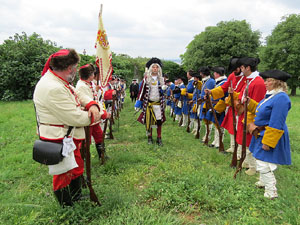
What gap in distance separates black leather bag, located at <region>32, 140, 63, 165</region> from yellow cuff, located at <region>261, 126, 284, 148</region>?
115 inches

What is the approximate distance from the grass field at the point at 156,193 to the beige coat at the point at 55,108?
3.73 feet

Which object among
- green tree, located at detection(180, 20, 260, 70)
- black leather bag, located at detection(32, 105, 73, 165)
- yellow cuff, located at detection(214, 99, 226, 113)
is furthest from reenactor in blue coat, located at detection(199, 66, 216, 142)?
green tree, located at detection(180, 20, 260, 70)

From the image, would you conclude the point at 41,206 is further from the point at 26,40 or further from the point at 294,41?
the point at 294,41

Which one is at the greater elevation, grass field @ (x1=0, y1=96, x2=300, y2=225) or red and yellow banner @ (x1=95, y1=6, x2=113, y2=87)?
red and yellow banner @ (x1=95, y1=6, x2=113, y2=87)

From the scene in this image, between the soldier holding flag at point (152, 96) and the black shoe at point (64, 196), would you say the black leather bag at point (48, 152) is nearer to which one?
the black shoe at point (64, 196)

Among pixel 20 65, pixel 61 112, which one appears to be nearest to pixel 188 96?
pixel 61 112

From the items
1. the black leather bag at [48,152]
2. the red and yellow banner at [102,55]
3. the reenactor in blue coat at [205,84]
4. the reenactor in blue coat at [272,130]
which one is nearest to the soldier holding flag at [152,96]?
the reenactor in blue coat at [205,84]

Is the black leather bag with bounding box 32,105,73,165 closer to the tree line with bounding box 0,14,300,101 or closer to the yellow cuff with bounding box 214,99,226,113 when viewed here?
the yellow cuff with bounding box 214,99,226,113

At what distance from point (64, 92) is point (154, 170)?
8.63ft

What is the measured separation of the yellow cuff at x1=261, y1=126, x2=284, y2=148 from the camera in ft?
10.3

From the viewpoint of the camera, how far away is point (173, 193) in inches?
133

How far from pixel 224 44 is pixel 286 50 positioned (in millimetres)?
7370

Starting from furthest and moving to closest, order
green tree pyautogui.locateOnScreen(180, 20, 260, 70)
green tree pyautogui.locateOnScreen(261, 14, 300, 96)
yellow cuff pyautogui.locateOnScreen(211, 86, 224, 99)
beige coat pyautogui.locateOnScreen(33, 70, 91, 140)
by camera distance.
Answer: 1. green tree pyautogui.locateOnScreen(180, 20, 260, 70)
2. green tree pyautogui.locateOnScreen(261, 14, 300, 96)
3. yellow cuff pyautogui.locateOnScreen(211, 86, 224, 99)
4. beige coat pyautogui.locateOnScreen(33, 70, 91, 140)

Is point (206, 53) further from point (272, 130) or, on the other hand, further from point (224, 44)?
point (272, 130)
